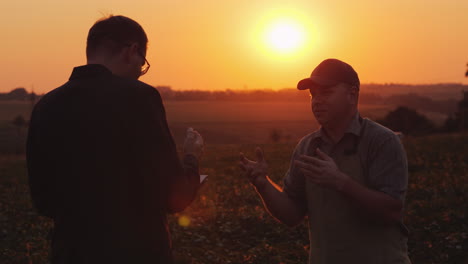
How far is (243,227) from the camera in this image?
40.0ft

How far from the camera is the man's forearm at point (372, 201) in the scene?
10.6 ft

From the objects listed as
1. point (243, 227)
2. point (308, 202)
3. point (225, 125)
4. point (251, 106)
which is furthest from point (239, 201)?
point (251, 106)

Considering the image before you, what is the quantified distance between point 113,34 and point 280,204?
1.72 meters

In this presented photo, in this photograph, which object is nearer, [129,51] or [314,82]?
[129,51]

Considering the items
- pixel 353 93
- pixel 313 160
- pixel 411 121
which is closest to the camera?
pixel 313 160

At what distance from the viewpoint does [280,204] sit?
3.83 m

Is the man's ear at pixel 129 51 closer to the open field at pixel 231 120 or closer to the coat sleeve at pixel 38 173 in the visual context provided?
the coat sleeve at pixel 38 173

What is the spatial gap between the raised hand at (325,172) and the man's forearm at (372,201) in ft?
0.16

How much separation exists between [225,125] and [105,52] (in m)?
102

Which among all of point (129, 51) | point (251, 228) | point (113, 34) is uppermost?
point (113, 34)

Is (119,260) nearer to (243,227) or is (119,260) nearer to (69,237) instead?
(69,237)

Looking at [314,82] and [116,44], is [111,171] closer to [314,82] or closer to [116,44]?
[116,44]

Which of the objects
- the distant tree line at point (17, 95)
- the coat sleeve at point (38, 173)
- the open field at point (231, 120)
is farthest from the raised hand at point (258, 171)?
the distant tree line at point (17, 95)

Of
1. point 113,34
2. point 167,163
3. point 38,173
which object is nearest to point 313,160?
point 167,163
